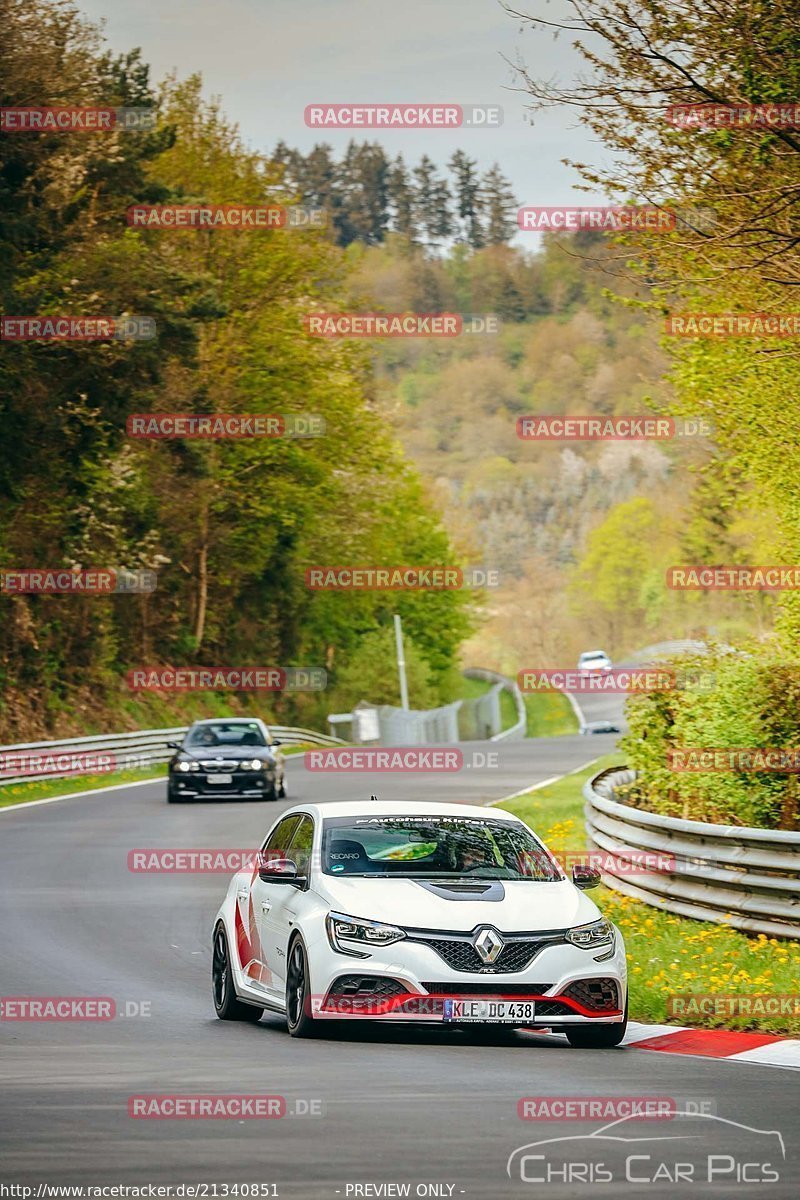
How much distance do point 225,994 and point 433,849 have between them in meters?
1.68

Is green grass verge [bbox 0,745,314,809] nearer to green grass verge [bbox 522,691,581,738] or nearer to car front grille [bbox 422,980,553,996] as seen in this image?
car front grille [bbox 422,980,553,996]

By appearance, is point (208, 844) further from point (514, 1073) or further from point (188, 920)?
point (514, 1073)

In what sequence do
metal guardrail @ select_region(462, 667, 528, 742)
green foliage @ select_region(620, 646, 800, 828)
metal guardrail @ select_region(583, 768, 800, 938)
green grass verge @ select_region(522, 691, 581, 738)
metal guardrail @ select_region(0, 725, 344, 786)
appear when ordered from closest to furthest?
metal guardrail @ select_region(583, 768, 800, 938) < green foliage @ select_region(620, 646, 800, 828) < metal guardrail @ select_region(0, 725, 344, 786) < metal guardrail @ select_region(462, 667, 528, 742) < green grass verge @ select_region(522, 691, 581, 738)

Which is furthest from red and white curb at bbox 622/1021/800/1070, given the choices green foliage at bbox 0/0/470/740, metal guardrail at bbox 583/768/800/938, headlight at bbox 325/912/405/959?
green foliage at bbox 0/0/470/740

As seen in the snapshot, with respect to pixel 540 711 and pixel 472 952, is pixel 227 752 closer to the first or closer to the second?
pixel 472 952

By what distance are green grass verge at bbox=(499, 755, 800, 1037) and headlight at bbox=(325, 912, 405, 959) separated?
2.29 m

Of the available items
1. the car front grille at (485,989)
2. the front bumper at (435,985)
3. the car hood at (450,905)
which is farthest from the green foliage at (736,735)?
the car front grille at (485,989)

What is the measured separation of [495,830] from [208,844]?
46.4 feet

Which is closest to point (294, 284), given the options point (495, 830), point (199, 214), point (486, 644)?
point (199, 214)

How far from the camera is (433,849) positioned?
37.9ft

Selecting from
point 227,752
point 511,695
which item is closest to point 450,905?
point 227,752

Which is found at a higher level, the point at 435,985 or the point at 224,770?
the point at 435,985

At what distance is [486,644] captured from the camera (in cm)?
18088

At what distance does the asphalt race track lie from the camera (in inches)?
267
